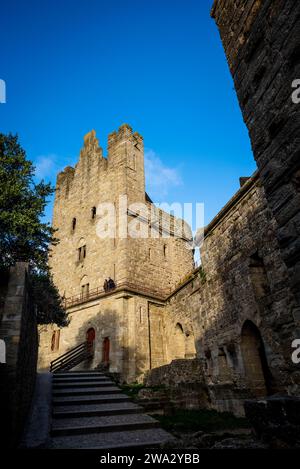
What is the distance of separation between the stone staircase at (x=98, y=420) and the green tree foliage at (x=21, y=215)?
3.57 metres

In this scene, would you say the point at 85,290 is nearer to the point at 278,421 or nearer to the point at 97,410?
the point at 97,410

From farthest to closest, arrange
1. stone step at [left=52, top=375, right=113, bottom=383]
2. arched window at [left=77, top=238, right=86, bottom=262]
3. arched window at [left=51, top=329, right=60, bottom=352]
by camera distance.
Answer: arched window at [left=77, top=238, right=86, bottom=262] < arched window at [left=51, top=329, right=60, bottom=352] < stone step at [left=52, top=375, right=113, bottom=383]

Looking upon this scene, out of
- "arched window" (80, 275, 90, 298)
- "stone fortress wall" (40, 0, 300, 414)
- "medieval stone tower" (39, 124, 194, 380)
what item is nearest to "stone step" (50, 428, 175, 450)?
"stone fortress wall" (40, 0, 300, 414)

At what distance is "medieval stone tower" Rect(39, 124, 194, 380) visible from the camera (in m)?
17.3

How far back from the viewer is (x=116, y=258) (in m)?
19.3

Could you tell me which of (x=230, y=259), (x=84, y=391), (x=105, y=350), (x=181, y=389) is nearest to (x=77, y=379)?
(x=84, y=391)

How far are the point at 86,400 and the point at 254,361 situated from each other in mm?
4708

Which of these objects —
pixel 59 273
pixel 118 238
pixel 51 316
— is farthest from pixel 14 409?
pixel 59 273

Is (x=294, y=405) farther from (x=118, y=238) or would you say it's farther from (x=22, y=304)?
(x=118, y=238)

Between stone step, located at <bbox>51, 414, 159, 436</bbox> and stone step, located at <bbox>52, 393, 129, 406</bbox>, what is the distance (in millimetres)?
1003

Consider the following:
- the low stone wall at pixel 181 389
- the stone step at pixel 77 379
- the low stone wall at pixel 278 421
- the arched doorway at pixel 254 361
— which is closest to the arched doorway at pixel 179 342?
the low stone wall at pixel 181 389

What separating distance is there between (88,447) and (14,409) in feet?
4.55

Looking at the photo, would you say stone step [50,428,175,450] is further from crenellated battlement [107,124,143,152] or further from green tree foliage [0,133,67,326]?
crenellated battlement [107,124,143,152]

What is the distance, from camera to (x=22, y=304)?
194 inches
